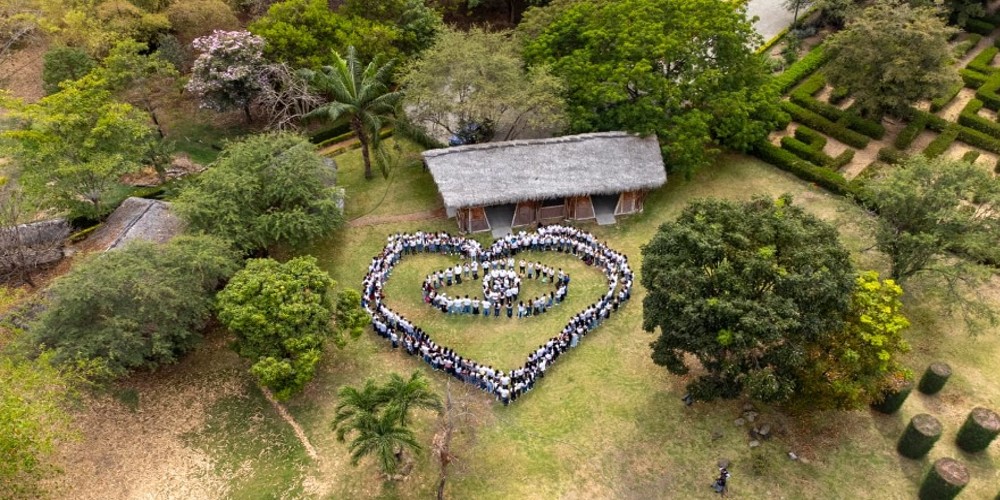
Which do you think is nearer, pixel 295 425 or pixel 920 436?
pixel 920 436

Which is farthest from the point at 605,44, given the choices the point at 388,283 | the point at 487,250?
the point at 388,283

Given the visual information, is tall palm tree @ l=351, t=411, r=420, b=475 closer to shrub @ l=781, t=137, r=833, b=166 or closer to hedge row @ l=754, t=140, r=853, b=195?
hedge row @ l=754, t=140, r=853, b=195

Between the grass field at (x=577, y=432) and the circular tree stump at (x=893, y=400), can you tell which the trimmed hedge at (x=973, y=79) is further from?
the circular tree stump at (x=893, y=400)

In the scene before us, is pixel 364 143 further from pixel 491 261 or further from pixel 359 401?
pixel 359 401

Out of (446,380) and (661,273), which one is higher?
(661,273)

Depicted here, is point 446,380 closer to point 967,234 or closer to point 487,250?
point 487,250

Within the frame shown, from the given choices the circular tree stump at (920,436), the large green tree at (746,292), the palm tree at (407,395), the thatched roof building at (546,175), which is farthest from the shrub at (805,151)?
the palm tree at (407,395)

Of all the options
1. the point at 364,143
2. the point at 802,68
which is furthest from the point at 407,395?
the point at 802,68

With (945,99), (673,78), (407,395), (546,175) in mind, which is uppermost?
(673,78)
